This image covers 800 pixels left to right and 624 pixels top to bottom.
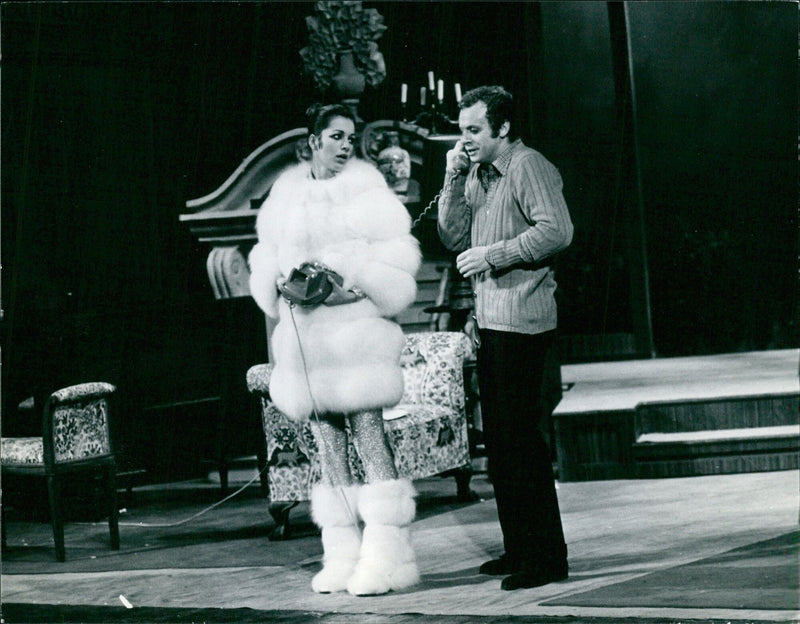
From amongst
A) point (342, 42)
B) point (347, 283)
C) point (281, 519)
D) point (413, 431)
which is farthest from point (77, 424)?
point (342, 42)

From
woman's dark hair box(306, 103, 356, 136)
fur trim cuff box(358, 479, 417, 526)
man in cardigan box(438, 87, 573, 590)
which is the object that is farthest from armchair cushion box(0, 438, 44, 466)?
man in cardigan box(438, 87, 573, 590)

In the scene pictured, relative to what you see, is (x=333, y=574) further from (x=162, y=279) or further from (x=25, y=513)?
(x=162, y=279)

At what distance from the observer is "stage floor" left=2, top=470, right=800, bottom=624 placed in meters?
3.17

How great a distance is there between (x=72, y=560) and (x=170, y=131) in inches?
143

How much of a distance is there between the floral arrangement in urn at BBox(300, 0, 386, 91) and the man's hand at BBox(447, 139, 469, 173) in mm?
3451

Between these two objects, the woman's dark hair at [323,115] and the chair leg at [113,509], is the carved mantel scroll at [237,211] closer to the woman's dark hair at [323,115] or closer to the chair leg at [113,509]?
the chair leg at [113,509]

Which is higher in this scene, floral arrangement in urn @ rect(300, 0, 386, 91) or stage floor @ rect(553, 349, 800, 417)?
floral arrangement in urn @ rect(300, 0, 386, 91)

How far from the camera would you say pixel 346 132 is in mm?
3625

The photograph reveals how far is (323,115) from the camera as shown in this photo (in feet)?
11.8

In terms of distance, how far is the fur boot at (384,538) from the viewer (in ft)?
11.6

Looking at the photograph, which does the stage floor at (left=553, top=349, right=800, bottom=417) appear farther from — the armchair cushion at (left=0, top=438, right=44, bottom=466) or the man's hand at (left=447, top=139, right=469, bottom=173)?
the armchair cushion at (left=0, top=438, right=44, bottom=466)

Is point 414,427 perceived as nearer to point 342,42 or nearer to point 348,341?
point 348,341

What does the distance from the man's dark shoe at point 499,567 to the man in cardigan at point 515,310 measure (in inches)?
4.1

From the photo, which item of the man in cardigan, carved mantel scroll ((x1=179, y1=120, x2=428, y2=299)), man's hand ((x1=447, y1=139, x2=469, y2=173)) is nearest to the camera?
the man in cardigan
